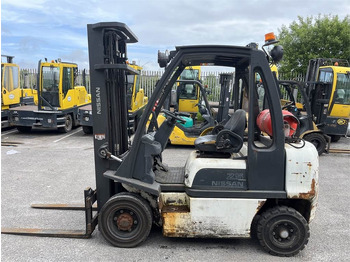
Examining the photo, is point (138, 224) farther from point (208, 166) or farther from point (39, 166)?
point (39, 166)

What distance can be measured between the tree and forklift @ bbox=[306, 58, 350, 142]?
9144mm

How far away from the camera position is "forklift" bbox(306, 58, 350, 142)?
965 cm

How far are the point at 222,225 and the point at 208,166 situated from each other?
0.71 meters

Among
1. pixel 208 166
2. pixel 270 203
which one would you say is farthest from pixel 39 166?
pixel 270 203

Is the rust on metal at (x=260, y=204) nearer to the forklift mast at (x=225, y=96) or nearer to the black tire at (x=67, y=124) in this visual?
the forklift mast at (x=225, y=96)

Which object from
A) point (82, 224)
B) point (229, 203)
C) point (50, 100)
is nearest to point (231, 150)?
point (229, 203)

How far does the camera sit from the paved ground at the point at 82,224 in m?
3.49

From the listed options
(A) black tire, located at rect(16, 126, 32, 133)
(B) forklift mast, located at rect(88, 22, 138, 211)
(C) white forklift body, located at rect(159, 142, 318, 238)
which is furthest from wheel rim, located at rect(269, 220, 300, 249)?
(A) black tire, located at rect(16, 126, 32, 133)

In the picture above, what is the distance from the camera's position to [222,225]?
11.4 feet

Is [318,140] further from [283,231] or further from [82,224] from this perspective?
[82,224]

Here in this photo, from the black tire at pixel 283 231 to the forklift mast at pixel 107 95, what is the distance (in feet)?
6.29

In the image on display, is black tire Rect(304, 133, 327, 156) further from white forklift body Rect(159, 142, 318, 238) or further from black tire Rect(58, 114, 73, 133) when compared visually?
black tire Rect(58, 114, 73, 133)

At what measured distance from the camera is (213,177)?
3490 mm

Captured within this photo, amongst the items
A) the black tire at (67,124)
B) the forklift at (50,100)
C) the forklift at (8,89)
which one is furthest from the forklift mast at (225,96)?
the forklift at (8,89)
